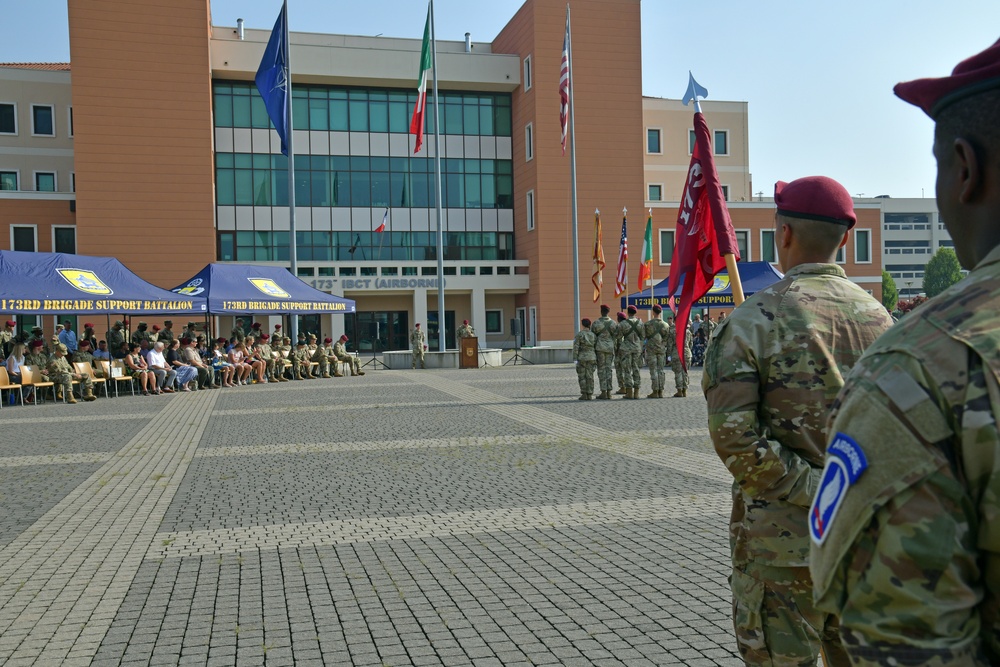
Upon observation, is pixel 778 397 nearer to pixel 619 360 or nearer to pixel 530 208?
pixel 619 360

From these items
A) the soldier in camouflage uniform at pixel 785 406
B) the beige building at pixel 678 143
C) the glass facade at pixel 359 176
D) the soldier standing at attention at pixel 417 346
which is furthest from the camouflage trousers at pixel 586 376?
the beige building at pixel 678 143

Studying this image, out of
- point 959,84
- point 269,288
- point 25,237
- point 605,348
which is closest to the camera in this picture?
point 959,84

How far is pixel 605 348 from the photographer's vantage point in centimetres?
1823

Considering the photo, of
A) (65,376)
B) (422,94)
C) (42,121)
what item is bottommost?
(65,376)

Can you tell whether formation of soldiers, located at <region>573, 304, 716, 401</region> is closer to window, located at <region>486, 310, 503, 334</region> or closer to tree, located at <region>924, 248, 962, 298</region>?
Answer: window, located at <region>486, 310, 503, 334</region>

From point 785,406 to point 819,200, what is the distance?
0.64 meters

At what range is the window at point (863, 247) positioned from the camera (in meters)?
52.8

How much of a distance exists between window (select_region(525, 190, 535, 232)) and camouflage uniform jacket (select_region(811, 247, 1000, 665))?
47297mm

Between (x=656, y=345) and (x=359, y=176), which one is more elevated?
(x=359, y=176)

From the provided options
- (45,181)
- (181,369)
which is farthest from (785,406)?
(45,181)

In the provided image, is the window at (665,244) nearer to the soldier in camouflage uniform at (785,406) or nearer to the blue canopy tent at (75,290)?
the blue canopy tent at (75,290)

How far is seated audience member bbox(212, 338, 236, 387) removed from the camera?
80.3 ft

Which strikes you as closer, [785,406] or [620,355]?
[785,406]

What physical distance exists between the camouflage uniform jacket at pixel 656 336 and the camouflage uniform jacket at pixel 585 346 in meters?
1.46
